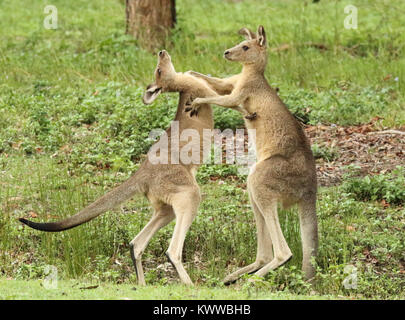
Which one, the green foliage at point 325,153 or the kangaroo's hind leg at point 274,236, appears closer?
the kangaroo's hind leg at point 274,236

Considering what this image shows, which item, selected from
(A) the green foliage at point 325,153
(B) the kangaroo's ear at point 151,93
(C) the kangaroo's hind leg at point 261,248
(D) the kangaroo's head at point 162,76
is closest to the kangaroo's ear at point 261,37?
(D) the kangaroo's head at point 162,76

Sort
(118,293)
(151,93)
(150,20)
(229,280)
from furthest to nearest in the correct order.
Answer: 1. (150,20)
2. (151,93)
3. (229,280)
4. (118,293)

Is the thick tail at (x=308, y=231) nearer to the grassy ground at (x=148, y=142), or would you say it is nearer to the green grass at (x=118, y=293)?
the grassy ground at (x=148, y=142)

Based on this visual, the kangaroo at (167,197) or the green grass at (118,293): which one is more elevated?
the kangaroo at (167,197)

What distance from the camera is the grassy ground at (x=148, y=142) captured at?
733 centimetres

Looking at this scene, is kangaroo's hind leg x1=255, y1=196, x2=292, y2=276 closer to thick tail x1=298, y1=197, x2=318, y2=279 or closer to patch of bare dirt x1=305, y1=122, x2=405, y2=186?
thick tail x1=298, y1=197, x2=318, y2=279

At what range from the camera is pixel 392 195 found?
857 centimetres

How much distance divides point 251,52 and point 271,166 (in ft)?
3.95

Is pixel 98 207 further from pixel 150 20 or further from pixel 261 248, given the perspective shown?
pixel 150 20

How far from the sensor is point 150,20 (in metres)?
14.8

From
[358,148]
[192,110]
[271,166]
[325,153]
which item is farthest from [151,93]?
[358,148]

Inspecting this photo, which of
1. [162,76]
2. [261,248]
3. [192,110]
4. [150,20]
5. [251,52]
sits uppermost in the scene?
[150,20]

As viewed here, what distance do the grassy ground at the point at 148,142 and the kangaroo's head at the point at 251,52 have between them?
4.94ft
